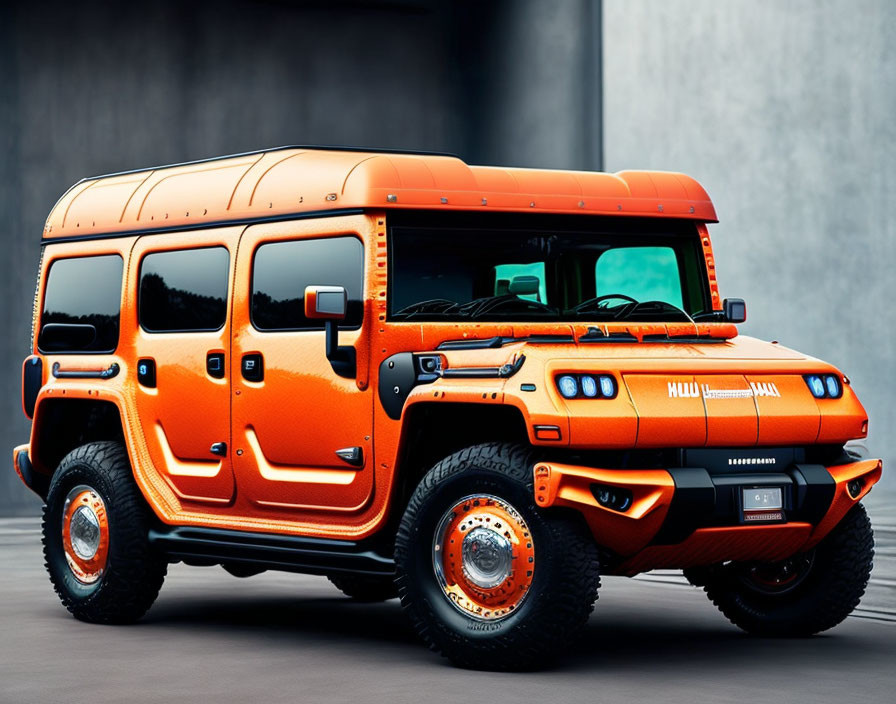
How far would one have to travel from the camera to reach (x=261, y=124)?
20.2 m

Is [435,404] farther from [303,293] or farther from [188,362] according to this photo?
[188,362]

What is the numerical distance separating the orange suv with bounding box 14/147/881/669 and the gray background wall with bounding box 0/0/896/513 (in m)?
8.34

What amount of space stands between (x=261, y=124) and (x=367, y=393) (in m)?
11.9

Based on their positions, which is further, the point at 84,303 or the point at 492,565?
the point at 84,303

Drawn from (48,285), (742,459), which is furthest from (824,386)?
(48,285)

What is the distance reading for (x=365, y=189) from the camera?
893cm

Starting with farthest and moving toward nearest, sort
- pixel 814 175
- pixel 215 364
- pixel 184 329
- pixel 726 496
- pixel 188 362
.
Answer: pixel 814 175, pixel 184 329, pixel 188 362, pixel 215 364, pixel 726 496

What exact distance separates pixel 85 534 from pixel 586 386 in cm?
391

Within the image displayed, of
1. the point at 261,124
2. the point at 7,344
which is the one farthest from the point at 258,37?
the point at 7,344

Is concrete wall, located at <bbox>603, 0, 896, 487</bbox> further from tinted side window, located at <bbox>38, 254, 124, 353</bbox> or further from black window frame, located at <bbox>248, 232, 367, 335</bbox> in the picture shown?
black window frame, located at <bbox>248, 232, 367, 335</bbox>

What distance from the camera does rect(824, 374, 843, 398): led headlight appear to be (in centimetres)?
863

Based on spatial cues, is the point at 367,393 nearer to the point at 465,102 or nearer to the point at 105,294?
the point at 105,294

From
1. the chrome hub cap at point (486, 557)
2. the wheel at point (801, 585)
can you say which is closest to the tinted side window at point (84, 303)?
the chrome hub cap at point (486, 557)

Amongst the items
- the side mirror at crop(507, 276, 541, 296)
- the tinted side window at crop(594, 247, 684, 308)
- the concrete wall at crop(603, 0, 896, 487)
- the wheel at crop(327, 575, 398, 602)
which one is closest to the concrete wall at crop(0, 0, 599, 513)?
the concrete wall at crop(603, 0, 896, 487)
